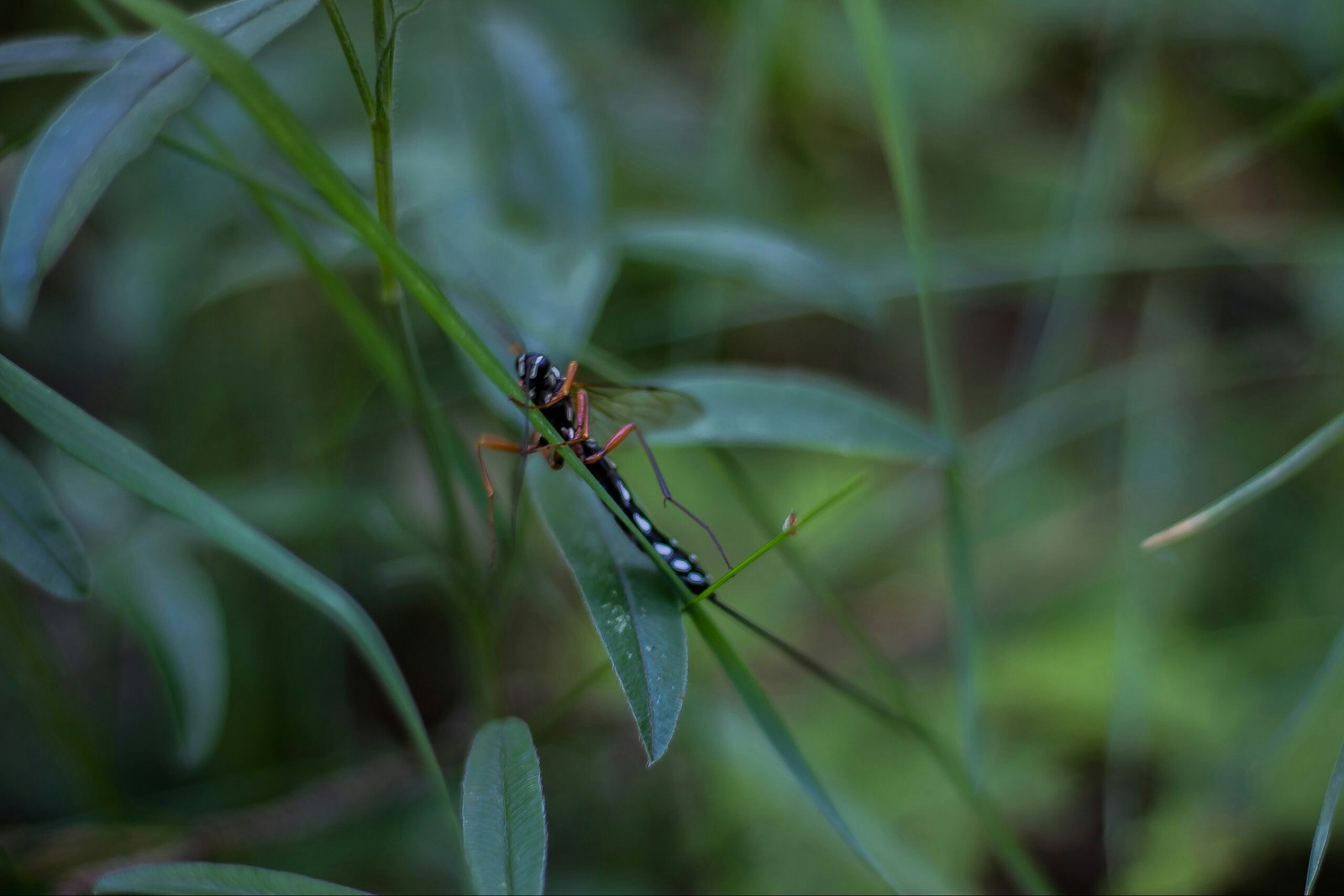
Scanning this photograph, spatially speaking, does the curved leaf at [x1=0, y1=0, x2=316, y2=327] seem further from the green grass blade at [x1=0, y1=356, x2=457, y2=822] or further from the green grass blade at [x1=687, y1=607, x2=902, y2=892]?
the green grass blade at [x1=687, y1=607, x2=902, y2=892]

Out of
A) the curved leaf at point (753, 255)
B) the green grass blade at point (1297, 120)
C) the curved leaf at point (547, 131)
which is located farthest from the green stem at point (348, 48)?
the green grass blade at point (1297, 120)

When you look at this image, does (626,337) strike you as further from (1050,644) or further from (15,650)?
(15,650)

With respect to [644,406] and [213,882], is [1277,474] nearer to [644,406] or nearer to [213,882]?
[644,406]

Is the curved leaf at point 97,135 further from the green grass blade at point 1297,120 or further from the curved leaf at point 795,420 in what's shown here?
the green grass blade at point 1297,120

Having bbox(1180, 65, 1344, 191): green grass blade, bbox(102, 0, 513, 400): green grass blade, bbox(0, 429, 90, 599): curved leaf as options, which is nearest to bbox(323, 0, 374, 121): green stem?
bbox(102, 0, 513, 400): green grass blade

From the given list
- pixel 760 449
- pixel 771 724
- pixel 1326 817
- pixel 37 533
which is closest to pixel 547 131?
pixel 760 449

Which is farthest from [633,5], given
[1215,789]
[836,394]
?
[1215,789]
